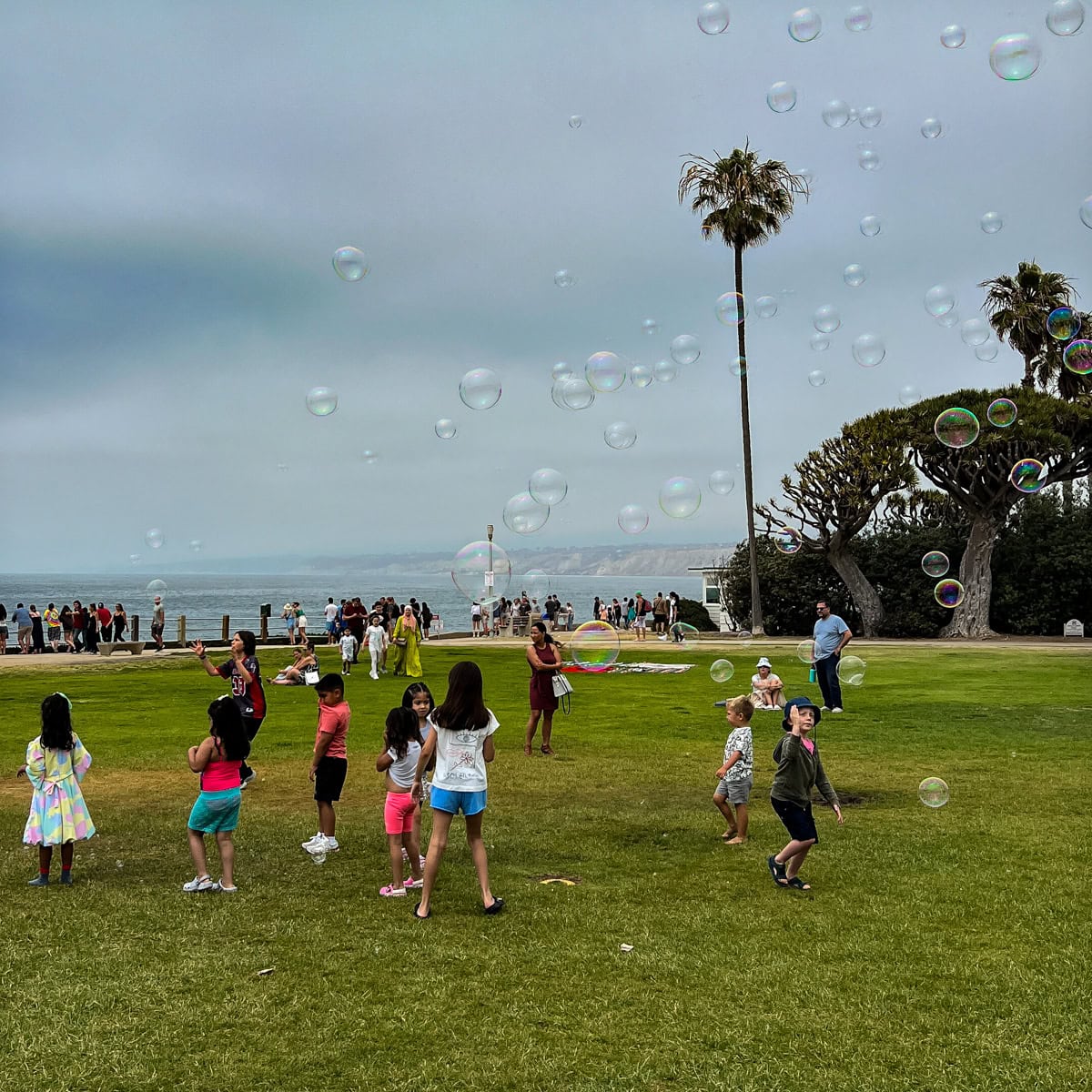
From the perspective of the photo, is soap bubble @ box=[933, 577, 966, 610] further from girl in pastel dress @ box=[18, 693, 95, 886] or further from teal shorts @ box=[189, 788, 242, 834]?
girl in pastel dress @ box=[18, 693, 95, 886]

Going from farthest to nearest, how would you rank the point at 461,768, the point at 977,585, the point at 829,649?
1. the point at 977,585
2. the point at 829,649
3. the point at 461,768

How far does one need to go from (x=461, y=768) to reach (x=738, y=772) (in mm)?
2972

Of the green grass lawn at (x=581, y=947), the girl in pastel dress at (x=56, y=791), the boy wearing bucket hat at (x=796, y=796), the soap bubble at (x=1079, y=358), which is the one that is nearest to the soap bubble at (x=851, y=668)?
the green grass lawn at (x=581, y=947)

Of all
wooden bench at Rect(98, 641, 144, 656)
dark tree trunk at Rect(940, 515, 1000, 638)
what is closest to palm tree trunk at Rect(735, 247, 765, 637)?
dark tree trunk at Rect(940, 515, 1000, 638)

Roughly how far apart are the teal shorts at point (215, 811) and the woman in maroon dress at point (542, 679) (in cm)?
617

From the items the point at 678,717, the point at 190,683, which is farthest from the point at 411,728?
the point at 190,683

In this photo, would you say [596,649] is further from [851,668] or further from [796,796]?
[796,796]

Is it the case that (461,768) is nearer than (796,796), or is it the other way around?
(461,768)

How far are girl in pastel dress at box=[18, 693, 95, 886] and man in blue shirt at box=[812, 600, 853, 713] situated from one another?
1041 cm

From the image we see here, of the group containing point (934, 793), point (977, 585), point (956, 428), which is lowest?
point (934, 793)

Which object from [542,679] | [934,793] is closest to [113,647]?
[542,679]

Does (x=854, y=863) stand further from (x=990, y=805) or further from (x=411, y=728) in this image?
(x=411, y=728)

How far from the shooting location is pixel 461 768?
6969 millimetres

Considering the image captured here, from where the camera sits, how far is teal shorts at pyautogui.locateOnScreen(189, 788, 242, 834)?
7414 millimetres
